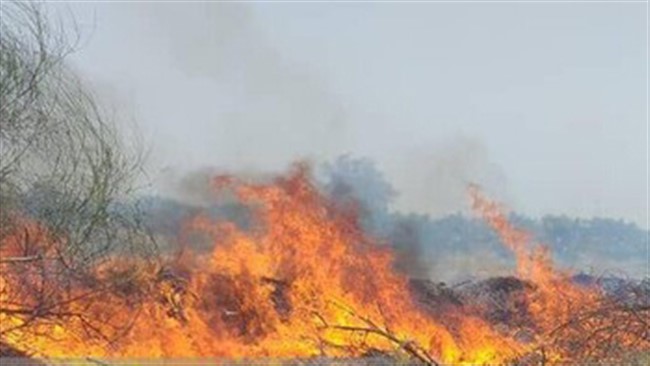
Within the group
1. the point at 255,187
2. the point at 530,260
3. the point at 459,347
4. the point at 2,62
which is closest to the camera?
the point at 2,62

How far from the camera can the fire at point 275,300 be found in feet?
32.3

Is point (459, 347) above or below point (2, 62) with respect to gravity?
below

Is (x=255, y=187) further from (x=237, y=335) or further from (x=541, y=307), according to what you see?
(x=541, y=307)

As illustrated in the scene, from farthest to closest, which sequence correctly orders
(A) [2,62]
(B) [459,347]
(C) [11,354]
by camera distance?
(B) [459,347]
(C) [11,354]
(A) [2,62]

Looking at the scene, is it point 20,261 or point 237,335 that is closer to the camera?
point 20,261

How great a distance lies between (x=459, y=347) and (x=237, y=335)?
7.83 ft

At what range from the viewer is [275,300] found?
1114cm

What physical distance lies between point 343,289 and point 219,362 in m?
1.58

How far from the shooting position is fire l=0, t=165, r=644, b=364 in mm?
9844

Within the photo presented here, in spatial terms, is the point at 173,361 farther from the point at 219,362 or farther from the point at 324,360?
the point at 324,360

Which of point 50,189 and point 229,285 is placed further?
point 229,285

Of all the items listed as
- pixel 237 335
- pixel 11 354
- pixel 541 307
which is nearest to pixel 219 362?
pixel 237 335

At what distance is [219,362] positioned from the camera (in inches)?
434

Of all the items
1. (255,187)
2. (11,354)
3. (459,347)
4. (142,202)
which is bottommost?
(11,354)
